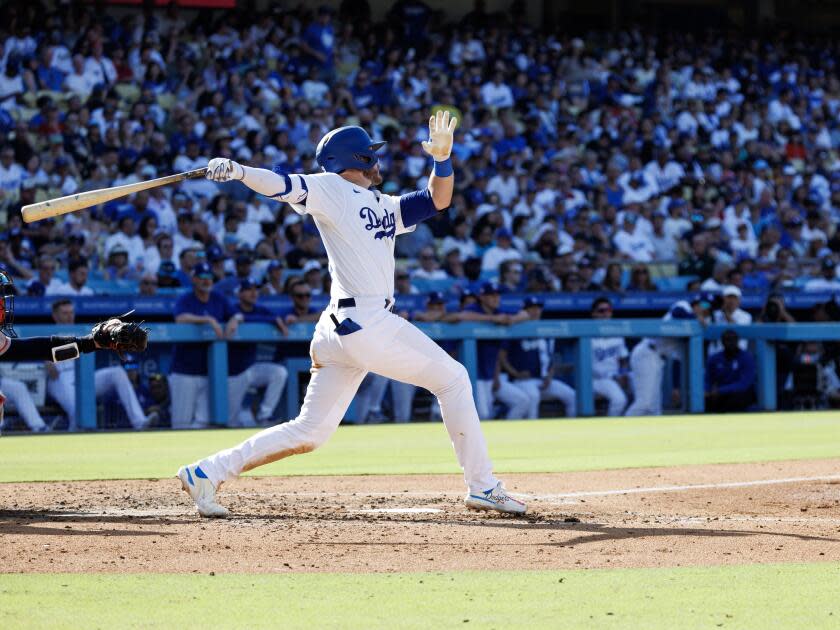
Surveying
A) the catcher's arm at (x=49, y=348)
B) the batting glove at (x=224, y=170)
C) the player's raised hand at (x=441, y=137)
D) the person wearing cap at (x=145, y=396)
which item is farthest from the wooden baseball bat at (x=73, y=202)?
the person wearing cap at (x=145, y=396)

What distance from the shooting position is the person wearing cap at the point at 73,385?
1235 cm

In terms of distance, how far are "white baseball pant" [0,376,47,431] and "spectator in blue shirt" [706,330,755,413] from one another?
7.59 m

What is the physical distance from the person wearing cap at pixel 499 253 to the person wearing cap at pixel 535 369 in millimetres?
2032

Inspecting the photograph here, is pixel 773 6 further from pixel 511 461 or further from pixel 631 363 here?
pixel 511 461

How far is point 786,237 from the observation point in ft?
64.3

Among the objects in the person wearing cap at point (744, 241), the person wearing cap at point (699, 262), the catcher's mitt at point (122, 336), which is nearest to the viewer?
the catcher's mitt at point (122, 336)

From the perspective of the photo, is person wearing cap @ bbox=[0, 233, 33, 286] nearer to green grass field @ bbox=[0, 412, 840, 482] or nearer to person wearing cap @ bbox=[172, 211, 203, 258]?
person wearing cap @ bbox=[172, 211, 203, 258]

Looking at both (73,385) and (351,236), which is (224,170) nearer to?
(351,236)

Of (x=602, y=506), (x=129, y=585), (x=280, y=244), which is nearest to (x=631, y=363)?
(x=280, y=244)

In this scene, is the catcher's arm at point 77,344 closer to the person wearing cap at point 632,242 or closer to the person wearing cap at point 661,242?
the person wearing cap at point 632,242

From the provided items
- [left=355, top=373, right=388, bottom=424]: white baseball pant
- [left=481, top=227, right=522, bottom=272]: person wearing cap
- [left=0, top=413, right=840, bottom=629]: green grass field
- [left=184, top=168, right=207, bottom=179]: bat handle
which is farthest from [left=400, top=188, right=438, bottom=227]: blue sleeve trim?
[left=481, top=227, right=522, bottom=272]: person wearing cap

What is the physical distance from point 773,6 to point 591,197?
1145 cm

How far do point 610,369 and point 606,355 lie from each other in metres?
0.17

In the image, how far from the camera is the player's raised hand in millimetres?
6234
